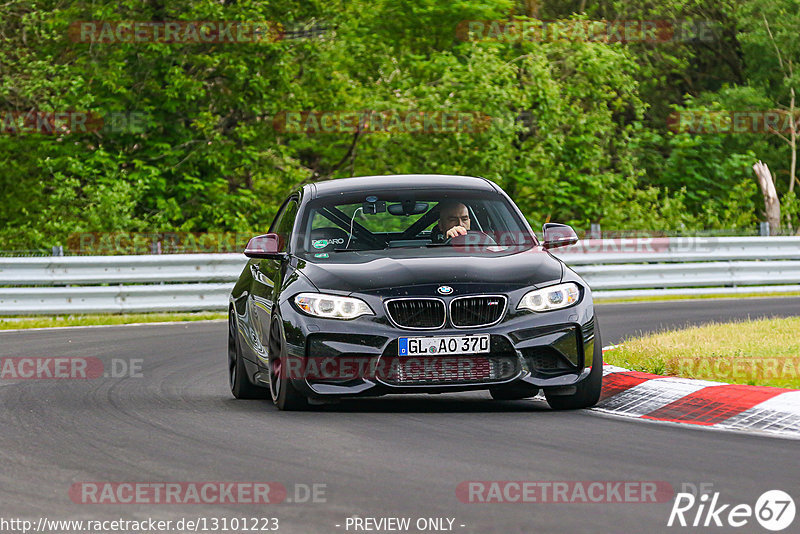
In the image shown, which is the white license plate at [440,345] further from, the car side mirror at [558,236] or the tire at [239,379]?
the tire at [239,379]

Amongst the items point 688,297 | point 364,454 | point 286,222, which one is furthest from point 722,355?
point 688,297

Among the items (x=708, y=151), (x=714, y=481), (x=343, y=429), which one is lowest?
(x=708, y=151)

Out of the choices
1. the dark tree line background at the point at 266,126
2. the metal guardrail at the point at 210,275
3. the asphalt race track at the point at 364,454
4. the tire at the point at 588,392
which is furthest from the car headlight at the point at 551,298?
the dark tree line background at the point at 266,126

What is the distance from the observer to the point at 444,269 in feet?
29.5

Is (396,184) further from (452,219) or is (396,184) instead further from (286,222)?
(286,222)

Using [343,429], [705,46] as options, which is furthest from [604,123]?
[343,429]

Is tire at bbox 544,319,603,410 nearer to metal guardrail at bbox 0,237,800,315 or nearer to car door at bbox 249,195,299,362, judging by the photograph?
car door at bbox 249,195,299,362

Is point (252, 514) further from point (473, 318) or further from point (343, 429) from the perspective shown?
point (473, 318)

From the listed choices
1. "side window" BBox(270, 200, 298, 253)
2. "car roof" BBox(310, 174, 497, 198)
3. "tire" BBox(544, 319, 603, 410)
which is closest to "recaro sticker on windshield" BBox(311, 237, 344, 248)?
"side window" BBox(270, 200, 298, 253)

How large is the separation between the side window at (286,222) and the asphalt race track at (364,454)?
4.14ft

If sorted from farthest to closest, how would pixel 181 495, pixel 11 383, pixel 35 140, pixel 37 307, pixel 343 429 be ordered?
pixel 35 140, pixel 37 307, pixel 11 383, pixel 343 429, pixel 181 495

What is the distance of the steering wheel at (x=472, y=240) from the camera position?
9930 mm

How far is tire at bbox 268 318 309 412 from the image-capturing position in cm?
906

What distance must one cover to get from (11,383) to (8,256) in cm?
908
